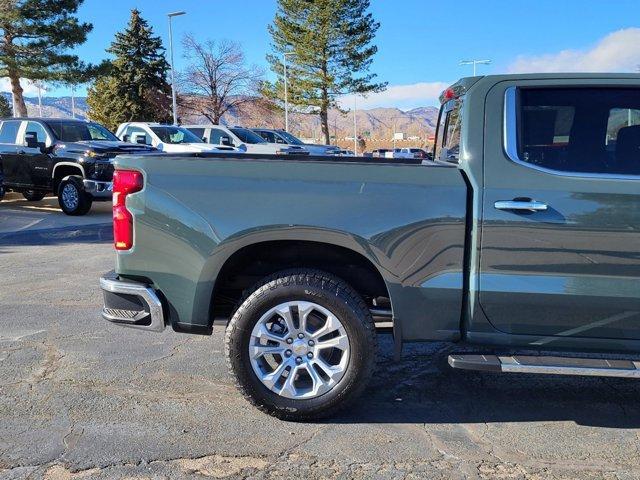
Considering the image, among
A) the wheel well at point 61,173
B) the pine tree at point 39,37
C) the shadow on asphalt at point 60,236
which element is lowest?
the shadow on asphalt at point 60,236

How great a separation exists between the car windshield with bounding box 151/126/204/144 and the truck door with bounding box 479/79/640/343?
15.6 meters

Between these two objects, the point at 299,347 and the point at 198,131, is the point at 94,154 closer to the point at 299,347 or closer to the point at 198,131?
the point at 198,131

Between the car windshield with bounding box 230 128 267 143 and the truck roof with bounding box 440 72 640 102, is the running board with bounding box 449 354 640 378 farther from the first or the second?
the car windshield with bounding box 230 128 267 143

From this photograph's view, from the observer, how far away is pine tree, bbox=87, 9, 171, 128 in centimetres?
4762

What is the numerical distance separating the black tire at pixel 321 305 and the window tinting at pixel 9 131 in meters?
12.8

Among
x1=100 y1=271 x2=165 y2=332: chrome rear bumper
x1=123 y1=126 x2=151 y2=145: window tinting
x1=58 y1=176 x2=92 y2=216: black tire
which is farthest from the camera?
x1=123 y1=126 x2=151 y2=145: window tinting

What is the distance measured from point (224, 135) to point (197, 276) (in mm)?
17731

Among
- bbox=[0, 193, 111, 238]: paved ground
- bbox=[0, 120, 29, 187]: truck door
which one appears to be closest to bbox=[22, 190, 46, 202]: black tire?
bbox=[0, 193, 111, 238]: paved ground

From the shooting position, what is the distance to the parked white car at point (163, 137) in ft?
56.8

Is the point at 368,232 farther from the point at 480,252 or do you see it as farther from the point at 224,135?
the point at 224,135

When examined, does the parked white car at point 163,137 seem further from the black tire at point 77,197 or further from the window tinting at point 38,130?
the black tire at point 77,197

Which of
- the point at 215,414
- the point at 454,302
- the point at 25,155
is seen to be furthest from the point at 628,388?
the point at 25,155

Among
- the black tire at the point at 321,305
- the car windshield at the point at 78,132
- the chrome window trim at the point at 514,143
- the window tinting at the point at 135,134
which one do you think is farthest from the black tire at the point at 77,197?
the chrome window trim at the point at 514,143

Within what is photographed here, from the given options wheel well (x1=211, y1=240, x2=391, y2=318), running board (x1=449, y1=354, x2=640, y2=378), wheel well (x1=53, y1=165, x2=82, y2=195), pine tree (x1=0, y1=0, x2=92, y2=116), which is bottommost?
running board (x1=449, y1=354, x2=640, y2=378)
